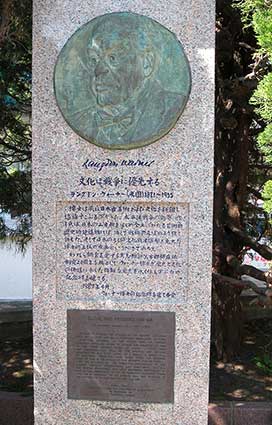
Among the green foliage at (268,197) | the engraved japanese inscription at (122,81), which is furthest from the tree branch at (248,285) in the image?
the engraved japanese inscription at (122,81)

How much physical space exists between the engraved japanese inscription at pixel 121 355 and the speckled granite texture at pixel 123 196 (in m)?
0.04

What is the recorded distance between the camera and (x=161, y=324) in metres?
2.92

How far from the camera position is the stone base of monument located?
3.68 metres

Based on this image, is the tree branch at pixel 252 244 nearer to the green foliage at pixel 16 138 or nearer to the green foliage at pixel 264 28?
the green foliage at pixel 16 138

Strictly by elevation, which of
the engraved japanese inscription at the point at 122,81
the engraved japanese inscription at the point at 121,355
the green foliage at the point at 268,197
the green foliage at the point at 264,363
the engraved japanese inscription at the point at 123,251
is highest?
the engraved japanese inscription at the point at 122,81

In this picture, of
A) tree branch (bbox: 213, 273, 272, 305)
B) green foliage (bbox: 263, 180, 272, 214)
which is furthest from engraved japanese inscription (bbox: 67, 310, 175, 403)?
tree branch (bbox: 213, 273, 272, 305)

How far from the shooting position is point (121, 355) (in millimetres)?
2982

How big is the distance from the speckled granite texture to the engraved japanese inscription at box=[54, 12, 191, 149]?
51 mm

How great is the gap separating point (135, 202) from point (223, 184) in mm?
1966

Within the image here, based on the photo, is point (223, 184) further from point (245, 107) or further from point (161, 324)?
point (161, 324)

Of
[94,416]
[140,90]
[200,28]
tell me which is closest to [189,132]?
[140,90]

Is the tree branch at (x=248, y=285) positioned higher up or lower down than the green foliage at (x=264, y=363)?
higher up

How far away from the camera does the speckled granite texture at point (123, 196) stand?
111 inches

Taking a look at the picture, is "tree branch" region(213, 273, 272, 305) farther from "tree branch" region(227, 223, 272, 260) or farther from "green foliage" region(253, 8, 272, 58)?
"green foliage" region(253, 8, 272, 58)
